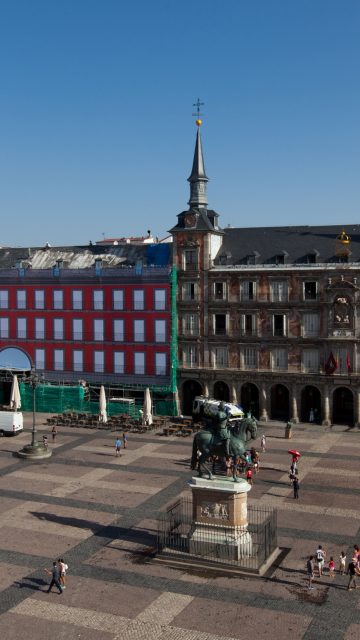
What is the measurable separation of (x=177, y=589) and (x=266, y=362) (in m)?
43.3

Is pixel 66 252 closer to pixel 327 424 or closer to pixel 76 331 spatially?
pixel 76 331

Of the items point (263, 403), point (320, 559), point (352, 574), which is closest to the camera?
point (352, 574)

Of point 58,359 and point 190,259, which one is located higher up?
point 190,259

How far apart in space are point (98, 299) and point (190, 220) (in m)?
13.4

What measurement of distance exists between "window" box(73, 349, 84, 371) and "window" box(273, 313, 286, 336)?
21.8 m

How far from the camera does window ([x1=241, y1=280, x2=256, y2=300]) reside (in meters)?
75.2

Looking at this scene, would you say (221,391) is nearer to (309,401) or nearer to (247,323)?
(247,323)

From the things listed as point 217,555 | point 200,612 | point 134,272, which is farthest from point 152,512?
point 134,272

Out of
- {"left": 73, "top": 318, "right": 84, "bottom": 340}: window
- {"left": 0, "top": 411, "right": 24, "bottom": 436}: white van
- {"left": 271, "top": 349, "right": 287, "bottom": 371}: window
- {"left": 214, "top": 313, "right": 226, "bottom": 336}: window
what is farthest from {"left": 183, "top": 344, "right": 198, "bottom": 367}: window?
{"left": 0, "top": 411, "right": 24, "bottom": 436}: white van

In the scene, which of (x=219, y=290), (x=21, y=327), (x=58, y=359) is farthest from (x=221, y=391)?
(x=21, y=327)

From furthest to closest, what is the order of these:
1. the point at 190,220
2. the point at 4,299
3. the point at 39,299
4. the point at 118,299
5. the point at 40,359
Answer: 1. the point at 4,299
2. the point at 40,359
3. the point at 39,299
4. the point at 118,299
5. the point at 190,220

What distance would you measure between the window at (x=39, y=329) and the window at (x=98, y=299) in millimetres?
6960

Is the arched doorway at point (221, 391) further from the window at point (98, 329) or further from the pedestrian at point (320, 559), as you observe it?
the pedestrian at point (320, 559)

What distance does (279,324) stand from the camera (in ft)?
244
